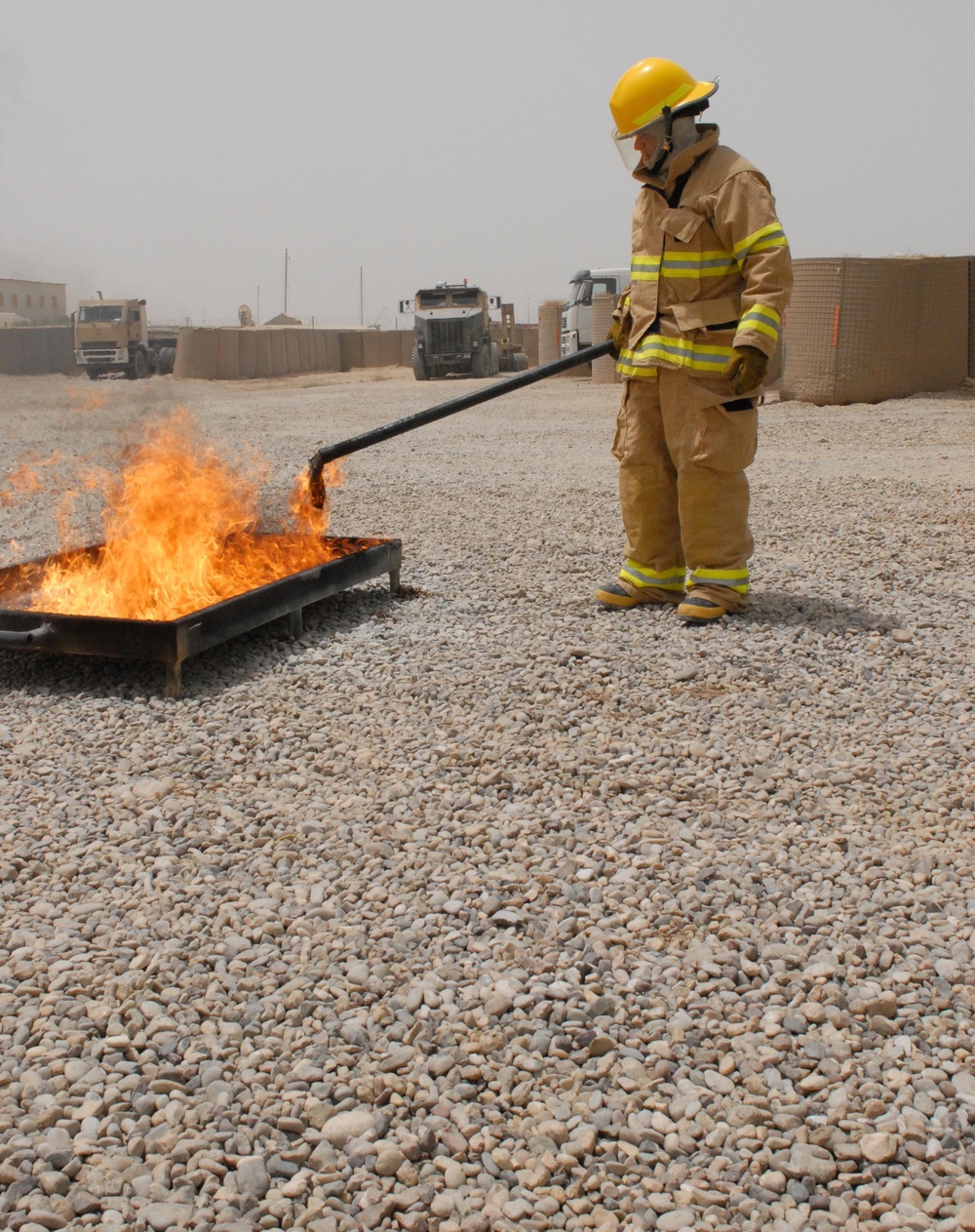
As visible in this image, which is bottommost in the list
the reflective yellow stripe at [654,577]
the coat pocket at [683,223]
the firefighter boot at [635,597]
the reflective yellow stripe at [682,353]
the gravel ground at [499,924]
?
the gravel ground at [499,924]

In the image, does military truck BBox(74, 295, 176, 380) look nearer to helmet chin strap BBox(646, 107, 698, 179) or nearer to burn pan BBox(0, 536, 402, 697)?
burn pan BBox(0, 536, 402, 697)

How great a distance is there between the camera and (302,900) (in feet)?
9.73

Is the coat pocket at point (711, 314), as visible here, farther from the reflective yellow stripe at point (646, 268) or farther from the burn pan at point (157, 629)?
the burn pan at point (157, 629)

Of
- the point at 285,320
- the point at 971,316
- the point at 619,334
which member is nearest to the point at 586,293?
the point at 971,316

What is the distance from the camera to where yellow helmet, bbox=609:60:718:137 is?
→ 4.76 m

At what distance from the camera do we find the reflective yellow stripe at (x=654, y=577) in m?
5.38

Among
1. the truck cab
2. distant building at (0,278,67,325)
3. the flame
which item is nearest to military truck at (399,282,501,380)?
the truck cab

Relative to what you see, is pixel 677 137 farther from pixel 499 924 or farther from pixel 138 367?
pixel 138 367

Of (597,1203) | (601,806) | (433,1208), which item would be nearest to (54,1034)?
(433,1208)

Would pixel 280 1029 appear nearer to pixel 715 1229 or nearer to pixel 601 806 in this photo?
pixel 715 1229

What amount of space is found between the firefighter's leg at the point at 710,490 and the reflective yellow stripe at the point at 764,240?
561 millimetres

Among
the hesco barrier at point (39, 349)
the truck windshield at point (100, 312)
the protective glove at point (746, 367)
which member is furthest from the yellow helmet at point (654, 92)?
the hesco barrier at point (39, 349)

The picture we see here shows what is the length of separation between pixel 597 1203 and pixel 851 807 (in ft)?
5.52

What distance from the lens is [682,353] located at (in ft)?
16.0
